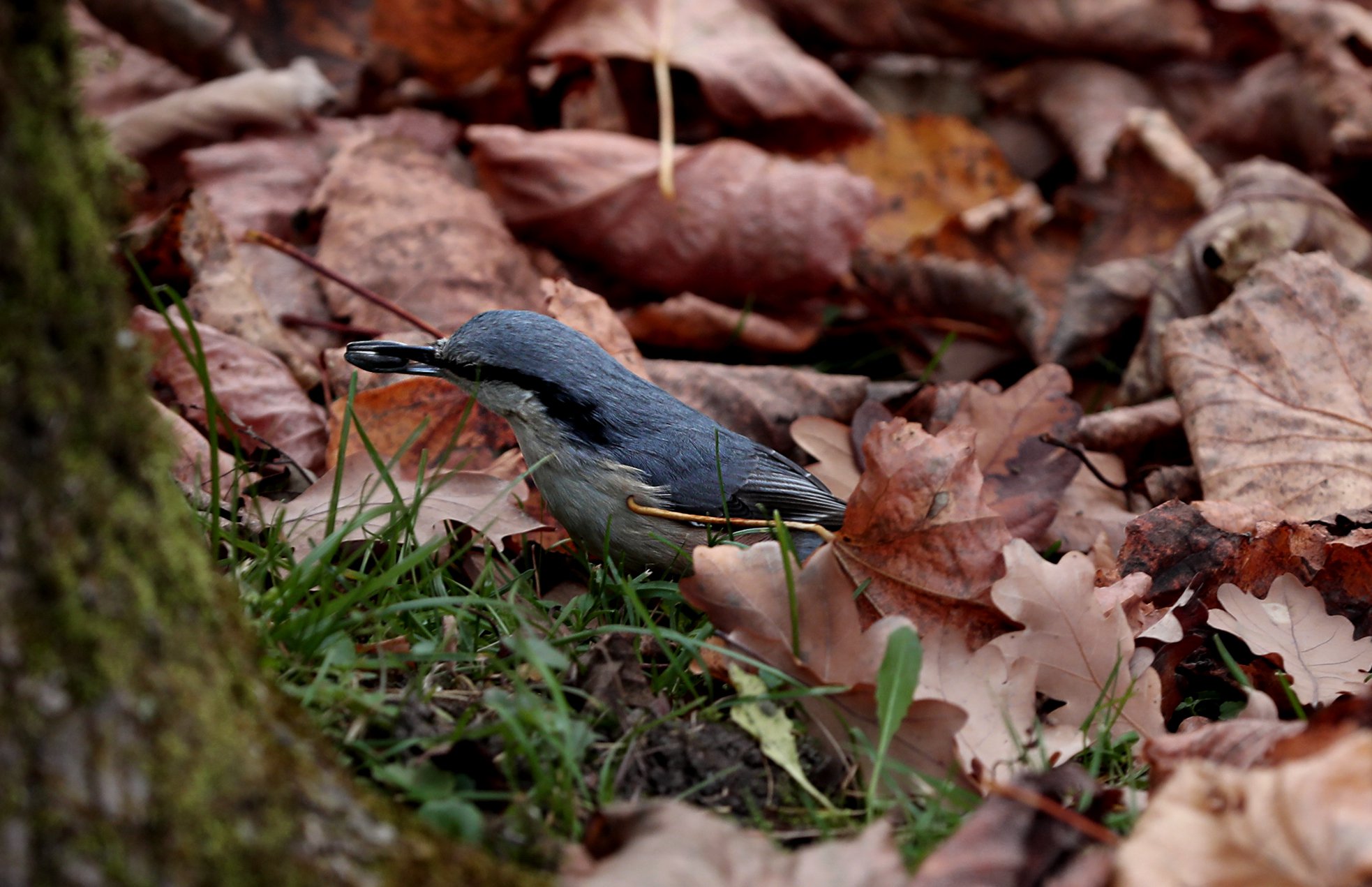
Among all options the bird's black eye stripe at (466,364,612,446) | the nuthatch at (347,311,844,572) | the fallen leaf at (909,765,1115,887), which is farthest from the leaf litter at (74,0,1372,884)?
the bird's black eye stripe at (466,364,612,446)

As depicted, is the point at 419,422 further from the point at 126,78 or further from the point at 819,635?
the point at 126,78

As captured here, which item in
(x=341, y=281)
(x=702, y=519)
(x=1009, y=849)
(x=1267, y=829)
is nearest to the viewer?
(x=1267, y=829)

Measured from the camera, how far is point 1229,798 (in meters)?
1.79

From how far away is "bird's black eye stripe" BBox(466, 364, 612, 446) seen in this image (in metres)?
3.44

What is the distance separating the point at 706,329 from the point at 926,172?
2.04m

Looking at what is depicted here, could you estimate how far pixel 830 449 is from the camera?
4.14m

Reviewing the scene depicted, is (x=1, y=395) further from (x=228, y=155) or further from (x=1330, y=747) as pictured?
(x=228, y=155)

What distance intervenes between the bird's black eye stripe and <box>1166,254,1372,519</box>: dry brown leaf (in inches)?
75.4

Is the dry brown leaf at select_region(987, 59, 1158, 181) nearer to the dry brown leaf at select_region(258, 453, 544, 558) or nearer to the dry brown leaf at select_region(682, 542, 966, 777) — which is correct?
the dry brown leaf at select_region(258, 453, 544, 558)

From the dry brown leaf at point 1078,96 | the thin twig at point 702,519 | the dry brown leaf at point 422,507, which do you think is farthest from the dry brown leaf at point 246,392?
the dry brown leaf at point 1078,96

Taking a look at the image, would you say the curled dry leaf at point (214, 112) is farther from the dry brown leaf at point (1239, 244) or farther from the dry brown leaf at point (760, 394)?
the dry brown leaf at point (1239, 244)

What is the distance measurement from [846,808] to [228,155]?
428 centimetres

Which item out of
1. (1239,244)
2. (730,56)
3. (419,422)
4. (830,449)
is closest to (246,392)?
(419,422)

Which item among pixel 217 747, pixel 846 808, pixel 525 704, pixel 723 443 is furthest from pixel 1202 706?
pixel 217 747
